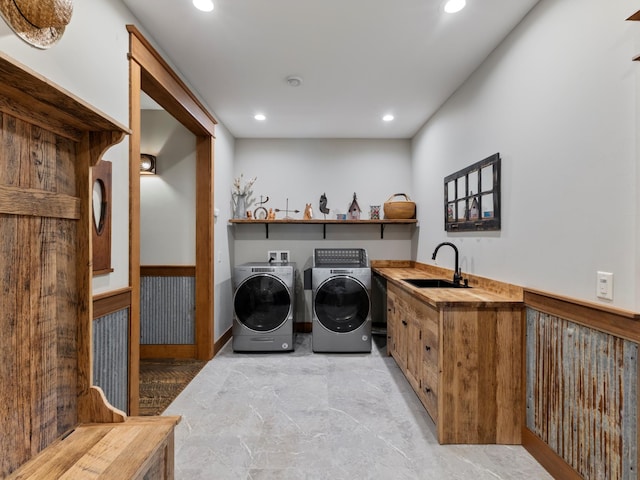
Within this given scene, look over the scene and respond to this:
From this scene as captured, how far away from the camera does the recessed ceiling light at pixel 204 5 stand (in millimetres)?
1717

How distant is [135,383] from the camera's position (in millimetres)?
1813

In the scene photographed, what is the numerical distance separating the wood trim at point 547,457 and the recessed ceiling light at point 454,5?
94.1 inches

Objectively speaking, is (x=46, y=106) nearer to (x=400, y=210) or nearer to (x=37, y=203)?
(x=37, y=203)

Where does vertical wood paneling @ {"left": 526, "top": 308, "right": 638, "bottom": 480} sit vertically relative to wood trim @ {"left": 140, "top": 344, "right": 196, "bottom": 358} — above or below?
above

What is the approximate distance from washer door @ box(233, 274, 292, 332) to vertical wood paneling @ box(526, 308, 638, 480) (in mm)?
2192

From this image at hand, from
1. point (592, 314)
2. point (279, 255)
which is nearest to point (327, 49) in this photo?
point (592, 314)

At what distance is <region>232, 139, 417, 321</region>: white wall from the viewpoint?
A: 412cm

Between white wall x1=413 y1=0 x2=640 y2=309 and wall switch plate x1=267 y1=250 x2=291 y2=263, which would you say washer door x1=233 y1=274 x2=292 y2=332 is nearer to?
wall switch plate x1=267 y1=250 x2=291 y2=263

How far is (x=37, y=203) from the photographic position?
938 mm

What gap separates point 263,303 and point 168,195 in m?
1.49

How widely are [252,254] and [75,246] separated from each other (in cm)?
305

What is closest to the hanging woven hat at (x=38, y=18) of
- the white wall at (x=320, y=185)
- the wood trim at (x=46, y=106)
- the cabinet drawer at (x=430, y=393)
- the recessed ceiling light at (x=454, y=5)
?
the wood trim at (x=46, y=106)

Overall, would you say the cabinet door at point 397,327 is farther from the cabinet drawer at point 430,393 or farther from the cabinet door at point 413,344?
the cabinet drawer at point 430,393

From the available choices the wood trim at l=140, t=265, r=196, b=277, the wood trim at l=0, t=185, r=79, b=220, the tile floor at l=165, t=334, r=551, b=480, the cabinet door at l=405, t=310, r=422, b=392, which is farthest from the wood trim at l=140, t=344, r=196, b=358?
the wood trim at l=0, t=185, r=79, b=220
